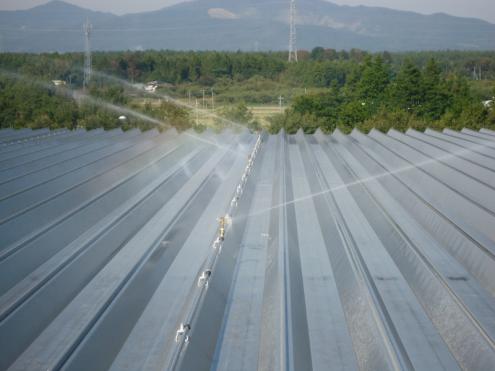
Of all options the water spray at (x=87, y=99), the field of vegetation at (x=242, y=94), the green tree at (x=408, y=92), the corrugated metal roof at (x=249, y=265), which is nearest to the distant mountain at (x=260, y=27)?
the field of vegetation at (x=242, y=94)

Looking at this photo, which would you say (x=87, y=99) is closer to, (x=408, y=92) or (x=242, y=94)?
(x=242, y=94)

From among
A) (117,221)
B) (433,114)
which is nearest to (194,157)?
(117,221)

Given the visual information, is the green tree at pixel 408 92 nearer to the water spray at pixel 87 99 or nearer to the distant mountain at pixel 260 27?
the water spray at pixel 87 99

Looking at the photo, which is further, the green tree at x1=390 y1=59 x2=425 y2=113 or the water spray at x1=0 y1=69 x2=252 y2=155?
the green tree at x1=390 y1=59 x2=425 y2=113

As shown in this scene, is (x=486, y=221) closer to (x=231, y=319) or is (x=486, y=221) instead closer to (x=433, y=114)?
(x=231, y=319)

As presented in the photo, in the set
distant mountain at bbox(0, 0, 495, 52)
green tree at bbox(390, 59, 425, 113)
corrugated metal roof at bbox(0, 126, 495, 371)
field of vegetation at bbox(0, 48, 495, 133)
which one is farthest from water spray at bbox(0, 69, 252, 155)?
distant mountain at bbox(0, 0, 495, 52)

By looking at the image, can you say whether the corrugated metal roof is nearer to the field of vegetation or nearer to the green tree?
the field of vegetation
